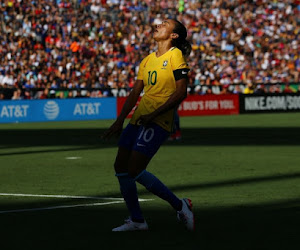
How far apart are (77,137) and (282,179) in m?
14.3

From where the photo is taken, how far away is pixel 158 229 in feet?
30.3

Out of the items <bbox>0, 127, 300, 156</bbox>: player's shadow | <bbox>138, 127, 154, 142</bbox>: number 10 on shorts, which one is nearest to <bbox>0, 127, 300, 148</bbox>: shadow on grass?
<bbox>0, 127, 300, 156</bbox>: player's shadow

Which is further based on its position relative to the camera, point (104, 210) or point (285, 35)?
point (285, 35)

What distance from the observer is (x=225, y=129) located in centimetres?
3141

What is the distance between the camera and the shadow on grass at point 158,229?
27.2 feet

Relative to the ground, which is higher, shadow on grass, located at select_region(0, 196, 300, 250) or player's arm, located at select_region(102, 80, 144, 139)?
player's arm, located at select_region(102, 80, 144, 139)

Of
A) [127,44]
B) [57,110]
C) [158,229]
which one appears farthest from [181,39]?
[127,44]

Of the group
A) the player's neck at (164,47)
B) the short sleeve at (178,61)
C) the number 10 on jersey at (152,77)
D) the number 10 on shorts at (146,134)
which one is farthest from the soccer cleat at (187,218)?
the player's neck at (164,47)

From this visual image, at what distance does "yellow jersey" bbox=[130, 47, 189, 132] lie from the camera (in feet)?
29.6

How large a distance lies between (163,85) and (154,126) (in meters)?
0.43

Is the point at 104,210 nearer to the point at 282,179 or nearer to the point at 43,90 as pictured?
the point at 282,179

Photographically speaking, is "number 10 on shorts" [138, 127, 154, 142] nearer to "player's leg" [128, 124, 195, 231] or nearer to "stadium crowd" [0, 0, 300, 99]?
"player's leg" [128, 124, 195, 231]

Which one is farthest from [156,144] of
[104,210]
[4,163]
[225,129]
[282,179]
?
[225,129]

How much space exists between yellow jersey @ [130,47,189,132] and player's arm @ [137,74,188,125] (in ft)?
0.42
